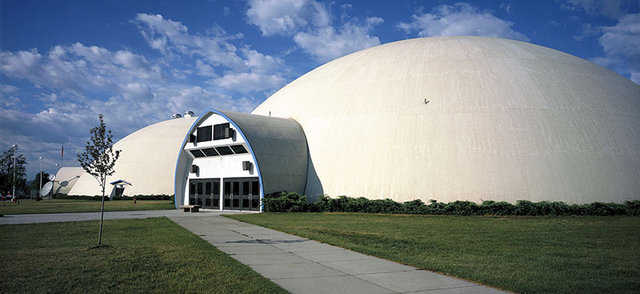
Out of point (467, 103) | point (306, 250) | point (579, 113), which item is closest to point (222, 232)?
point (306, 250)

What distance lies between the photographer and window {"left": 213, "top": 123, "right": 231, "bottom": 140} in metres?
27.2

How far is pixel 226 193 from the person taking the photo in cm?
2875

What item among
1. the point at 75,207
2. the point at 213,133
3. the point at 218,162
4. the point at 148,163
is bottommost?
the point at 75,207

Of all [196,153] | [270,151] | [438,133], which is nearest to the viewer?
[438,133]

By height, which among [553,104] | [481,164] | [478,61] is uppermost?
[478,61]

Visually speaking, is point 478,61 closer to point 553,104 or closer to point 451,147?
point 553,104

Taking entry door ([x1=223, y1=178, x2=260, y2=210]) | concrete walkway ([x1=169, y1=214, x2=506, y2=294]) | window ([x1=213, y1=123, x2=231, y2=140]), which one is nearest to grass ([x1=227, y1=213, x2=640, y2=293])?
concrete walkway ([x1=169, y1=214, x2=506, y2=294])

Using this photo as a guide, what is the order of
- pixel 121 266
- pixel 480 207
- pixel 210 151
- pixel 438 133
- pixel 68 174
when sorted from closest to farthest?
pixel 121 266
pixel 480 207
pixel 438 133
pixel 210 151
pixel 68 174

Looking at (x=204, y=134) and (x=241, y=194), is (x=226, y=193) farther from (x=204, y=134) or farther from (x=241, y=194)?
(x=204, y=134)

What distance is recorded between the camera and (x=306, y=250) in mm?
10547

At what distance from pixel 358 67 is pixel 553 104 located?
11.9 metres

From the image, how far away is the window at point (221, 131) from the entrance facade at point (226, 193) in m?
2.94

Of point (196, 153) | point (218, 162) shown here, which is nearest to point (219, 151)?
point (218, 162)

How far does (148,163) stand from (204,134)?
2272cm
